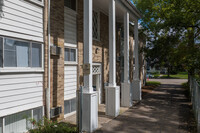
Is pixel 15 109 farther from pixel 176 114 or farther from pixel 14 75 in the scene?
pixel 176 114

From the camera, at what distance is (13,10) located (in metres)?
4.87

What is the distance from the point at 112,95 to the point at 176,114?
334 centimetres

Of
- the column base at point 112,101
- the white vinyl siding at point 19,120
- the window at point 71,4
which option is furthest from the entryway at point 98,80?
the white vinyl siding at point 19,120

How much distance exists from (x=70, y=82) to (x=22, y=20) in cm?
337

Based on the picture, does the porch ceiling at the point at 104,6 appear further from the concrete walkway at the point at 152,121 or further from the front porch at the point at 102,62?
the concrete walkway at the point at 152,121

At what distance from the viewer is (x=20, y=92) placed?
5082mm

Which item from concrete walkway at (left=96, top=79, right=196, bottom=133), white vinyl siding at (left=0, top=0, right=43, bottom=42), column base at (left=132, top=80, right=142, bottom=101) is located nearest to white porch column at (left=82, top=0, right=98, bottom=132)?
concrete walkway at (left=96, top=79, right=196, bottom=133)

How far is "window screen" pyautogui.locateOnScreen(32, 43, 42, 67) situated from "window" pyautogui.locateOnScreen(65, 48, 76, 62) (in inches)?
64.6

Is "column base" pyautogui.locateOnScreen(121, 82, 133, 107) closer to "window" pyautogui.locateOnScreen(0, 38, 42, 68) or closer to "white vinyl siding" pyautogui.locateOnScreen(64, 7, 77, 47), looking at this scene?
"white vinyl siding" pyautogui.locateOnScreen(64, 7, 77, 47)

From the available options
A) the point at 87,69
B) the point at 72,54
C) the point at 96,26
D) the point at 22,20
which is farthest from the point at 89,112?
the point at 96,26

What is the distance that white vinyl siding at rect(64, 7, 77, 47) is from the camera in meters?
7.24

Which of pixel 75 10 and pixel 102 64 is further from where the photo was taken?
pixel 102 64

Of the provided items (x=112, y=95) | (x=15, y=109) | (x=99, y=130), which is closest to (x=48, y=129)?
(x=15, y=109)

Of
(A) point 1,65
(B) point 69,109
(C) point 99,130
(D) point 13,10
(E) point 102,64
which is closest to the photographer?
(A) point 1,65
